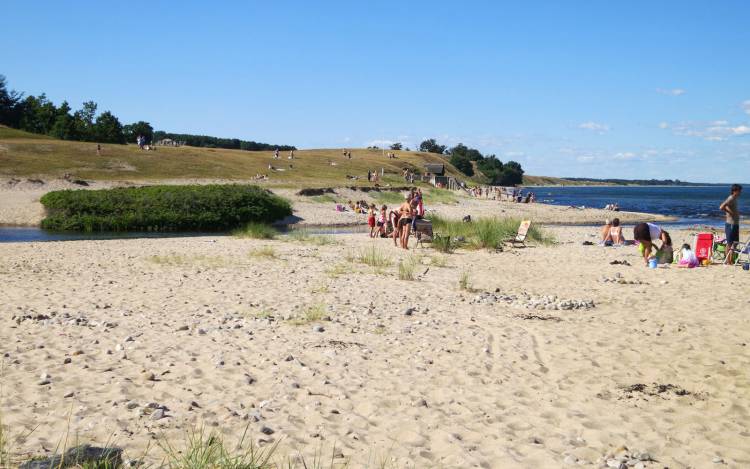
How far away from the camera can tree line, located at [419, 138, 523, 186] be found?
13550cm

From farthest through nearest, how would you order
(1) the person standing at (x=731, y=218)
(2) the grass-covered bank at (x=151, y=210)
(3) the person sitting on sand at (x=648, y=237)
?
(2) the grass-covered bank at (x=151, y=210), (3) the person sitting on sand at (x=648, y=237), (1) the person standing at (x=731, y=218)

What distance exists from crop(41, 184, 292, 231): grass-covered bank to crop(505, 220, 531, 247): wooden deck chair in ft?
42.9

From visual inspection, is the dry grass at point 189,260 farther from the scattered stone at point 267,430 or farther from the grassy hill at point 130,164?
the grassy hill at point 130,164

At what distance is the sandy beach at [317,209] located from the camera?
104 feet

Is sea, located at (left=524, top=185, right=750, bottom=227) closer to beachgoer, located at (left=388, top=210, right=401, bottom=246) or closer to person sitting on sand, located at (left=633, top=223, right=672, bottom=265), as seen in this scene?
beachgoer, located at (left=388, top=210, right=401, bottom=246)

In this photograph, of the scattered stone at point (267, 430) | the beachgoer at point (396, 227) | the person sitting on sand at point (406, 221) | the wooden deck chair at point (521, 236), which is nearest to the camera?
the scattered stone at point (267, 430)

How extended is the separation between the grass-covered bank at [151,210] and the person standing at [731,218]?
2014 centimetres

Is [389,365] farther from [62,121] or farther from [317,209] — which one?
[62,121]

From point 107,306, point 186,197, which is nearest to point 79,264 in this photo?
point 107,306

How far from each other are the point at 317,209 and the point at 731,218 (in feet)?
86.2

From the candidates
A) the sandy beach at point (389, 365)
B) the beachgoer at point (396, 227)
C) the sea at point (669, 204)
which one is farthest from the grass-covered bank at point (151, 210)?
the sea at point (669, 204)

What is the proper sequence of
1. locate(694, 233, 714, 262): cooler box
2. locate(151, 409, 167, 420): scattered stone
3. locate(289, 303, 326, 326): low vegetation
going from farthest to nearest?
locate(694, 233, 714, 262): cooler box → locate(289, 303, 326, 326): low vegetation → locate(151, 409, 167, 420): scattered stone

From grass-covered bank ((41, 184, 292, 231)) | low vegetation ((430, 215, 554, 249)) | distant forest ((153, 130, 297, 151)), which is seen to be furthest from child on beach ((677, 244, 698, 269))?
distant forest ((153, 130, 297, 151))

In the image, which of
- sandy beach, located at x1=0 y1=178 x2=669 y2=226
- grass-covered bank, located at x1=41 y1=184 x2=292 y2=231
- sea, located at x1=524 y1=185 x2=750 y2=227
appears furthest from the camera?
sea, located at x1=524 y1=185 x2=750 y2=227
